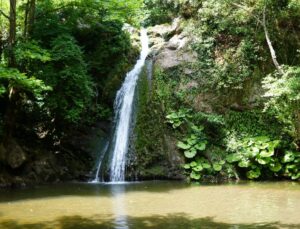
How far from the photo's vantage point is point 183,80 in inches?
593

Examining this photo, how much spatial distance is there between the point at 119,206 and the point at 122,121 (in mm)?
5531

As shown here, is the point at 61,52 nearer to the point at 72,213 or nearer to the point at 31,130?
the point at 31,130

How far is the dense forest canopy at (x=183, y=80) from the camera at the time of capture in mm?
12305

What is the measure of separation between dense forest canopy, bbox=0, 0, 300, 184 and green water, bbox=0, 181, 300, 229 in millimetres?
1636

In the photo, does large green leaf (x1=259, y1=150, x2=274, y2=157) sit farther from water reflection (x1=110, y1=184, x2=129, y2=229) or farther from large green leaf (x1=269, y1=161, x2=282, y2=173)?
water reflection (x1=110, y1=184, x2=129, y2=229)

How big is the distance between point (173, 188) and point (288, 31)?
7.28 m

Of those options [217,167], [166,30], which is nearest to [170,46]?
[166,30]

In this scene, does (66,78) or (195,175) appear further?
(195,175)

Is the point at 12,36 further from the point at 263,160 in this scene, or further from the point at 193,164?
the point at 263,160

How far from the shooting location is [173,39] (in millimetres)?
17062

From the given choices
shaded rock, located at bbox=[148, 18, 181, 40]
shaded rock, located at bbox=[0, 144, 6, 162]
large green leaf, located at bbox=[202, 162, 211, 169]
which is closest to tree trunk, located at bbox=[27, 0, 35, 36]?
shaded rock, located at bbox=[0, 144, 6, 162]

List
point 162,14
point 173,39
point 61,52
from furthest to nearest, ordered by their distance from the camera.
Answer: point 162,14, point 173,39, point 61,52

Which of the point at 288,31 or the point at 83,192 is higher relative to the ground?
the point at 288,31

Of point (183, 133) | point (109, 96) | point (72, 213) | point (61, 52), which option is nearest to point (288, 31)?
point (183, 133)
